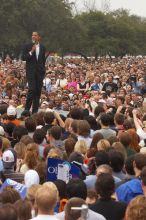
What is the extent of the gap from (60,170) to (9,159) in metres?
0.78

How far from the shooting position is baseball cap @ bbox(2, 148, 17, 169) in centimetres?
805

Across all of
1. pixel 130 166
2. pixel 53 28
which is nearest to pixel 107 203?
pixel 130 166

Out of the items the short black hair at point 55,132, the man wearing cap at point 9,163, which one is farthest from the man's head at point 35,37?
the man wearing cap at point 9,163

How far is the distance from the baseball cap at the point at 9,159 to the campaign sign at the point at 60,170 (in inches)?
24.1

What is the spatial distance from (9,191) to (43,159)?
220 cm

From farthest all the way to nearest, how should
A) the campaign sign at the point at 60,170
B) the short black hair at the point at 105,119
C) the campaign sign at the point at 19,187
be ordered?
the short black hair at the point at 105,119 < the campaign sign at the point at 60,170 < the campaign sign at the point at 19,187

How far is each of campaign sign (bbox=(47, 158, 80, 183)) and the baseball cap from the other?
61 centimetres

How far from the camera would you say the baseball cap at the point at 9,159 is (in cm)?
805

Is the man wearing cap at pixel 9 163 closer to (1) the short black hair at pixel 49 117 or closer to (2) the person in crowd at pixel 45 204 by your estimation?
(2) the person in crowd at pixel 45 204

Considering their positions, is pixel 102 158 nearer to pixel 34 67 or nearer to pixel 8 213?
pixel 8 213

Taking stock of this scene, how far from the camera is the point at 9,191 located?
20.9 feet

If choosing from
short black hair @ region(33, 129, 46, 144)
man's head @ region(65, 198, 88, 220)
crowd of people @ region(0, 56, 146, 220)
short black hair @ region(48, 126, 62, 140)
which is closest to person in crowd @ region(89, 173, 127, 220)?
crowd of people @ region(0, 56, 146, 220)

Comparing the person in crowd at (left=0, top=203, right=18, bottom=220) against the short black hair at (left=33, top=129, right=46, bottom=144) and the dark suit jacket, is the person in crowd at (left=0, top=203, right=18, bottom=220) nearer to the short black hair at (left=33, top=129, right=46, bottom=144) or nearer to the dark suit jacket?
the short black hair at (left=33, top=129, right=46, bottom=144)

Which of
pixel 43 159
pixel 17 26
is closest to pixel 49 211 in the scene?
pixel 43 159
